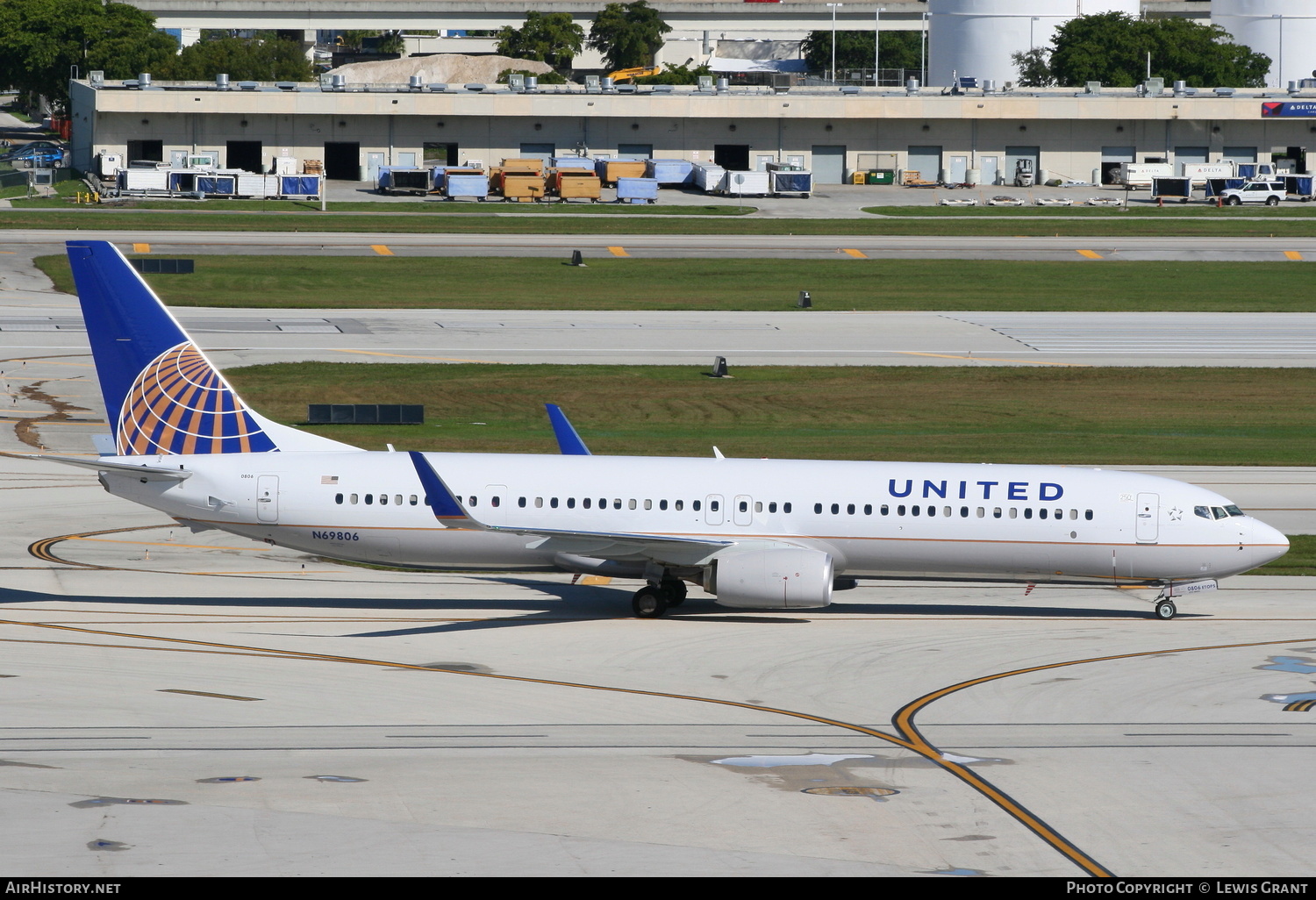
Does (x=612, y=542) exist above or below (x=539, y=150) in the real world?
below

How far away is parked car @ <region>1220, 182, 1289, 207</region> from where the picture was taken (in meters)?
132

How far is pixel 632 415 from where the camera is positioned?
53.2m

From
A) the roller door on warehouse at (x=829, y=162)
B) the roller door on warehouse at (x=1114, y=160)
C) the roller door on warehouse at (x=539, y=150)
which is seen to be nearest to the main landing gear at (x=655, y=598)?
the roller door on warehouse at (x=539, y=150)

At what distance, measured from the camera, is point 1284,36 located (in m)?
185

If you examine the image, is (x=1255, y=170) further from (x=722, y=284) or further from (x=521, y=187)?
(x=722, y=284)

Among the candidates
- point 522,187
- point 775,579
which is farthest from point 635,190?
point 775,579

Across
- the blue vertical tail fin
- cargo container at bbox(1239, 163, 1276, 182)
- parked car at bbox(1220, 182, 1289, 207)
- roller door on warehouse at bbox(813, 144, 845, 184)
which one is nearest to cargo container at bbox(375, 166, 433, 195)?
roller door on warehouse at bbox(813, 144, 845, 184)

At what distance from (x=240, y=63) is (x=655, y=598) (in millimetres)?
161846

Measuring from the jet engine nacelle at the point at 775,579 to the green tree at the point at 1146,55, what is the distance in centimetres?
14949

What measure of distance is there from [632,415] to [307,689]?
2747cm

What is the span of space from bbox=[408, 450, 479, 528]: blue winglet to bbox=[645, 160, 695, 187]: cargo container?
103 metres

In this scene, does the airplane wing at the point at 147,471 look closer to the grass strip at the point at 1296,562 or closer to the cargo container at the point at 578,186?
the grass strip at the point at 1296,562

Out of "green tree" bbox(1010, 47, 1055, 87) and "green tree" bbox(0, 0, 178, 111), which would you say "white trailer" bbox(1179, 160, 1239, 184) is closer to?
"green tree" bbox(1010, 47, 1055, 87)

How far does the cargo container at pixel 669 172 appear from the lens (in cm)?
13125
